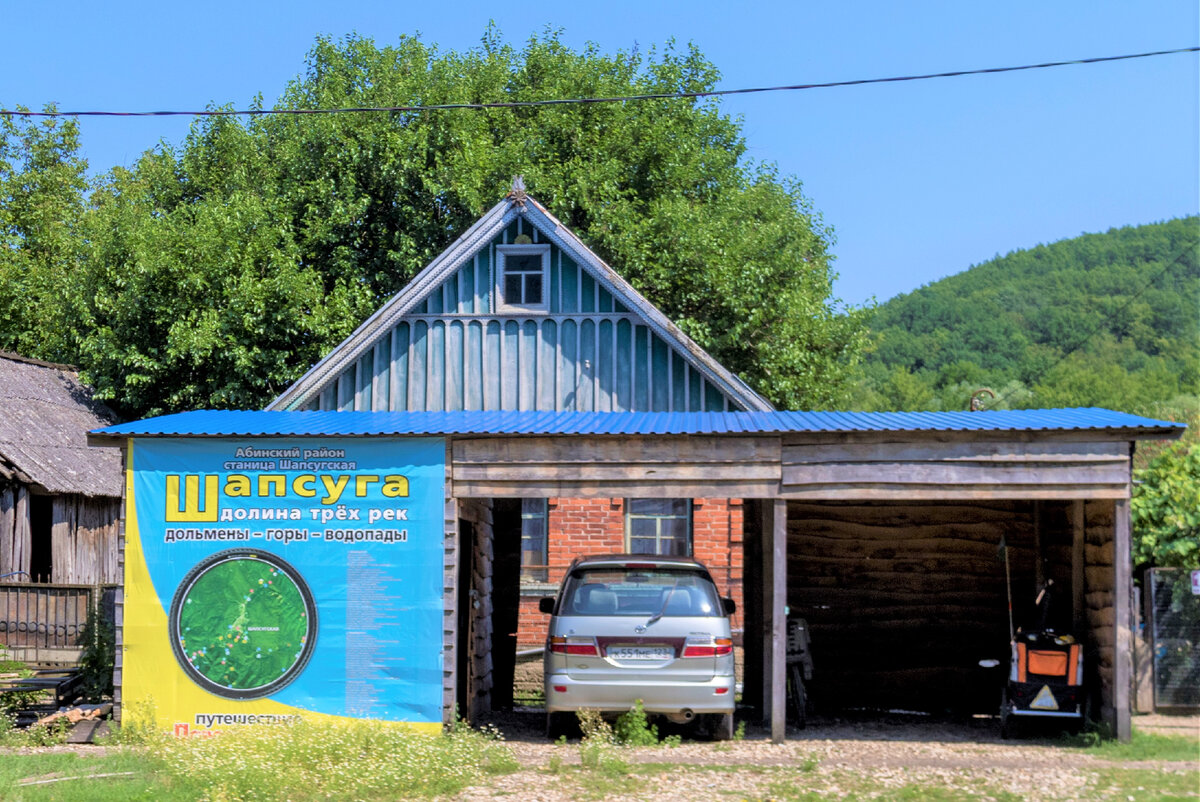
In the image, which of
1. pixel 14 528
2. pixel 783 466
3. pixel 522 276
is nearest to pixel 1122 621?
pixel 783 466

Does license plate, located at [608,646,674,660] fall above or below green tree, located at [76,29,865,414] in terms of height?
below

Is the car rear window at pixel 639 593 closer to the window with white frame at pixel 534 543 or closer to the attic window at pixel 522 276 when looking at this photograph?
the attic window at pixel 522 276

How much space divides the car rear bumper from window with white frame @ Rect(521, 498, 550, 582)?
11.9 m

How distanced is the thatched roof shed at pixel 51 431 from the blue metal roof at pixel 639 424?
→ 907 cm

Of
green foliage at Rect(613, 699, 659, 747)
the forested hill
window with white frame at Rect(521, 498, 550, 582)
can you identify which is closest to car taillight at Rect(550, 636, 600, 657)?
green foliage at Rect(613, 699, 659, 747)

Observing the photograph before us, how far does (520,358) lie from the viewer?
20.8 metres

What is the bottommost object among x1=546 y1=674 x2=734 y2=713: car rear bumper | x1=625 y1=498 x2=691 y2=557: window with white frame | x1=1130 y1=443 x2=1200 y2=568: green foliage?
x1=546 y1=674 x2=734 y2=713: car rear bumper

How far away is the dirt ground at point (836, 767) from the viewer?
9609mm

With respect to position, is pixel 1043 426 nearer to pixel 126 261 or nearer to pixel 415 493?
pixel 415 493

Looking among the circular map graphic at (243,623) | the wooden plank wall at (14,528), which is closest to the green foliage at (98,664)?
the circular map graphic at (243,623)

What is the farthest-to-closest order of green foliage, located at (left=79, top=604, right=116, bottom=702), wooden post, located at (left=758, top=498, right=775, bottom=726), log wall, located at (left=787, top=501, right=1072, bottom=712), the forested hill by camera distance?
the forested hill
log wall, located at (left=787, top=501, right=1072, bottom=712)
wooden post, located at (left=758, top=498, right=775, bottom=726)
green foliage, located at (left=79, top=604, right=116, bottom=702)

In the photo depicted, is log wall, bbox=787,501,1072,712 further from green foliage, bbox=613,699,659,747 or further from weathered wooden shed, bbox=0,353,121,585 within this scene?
weathered wooden shed, bbox=0,353,121,585

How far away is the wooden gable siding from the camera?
67.1 ft

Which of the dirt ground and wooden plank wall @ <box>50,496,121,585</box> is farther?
wooden plank wall @ <box>50,496,121,585</box>
